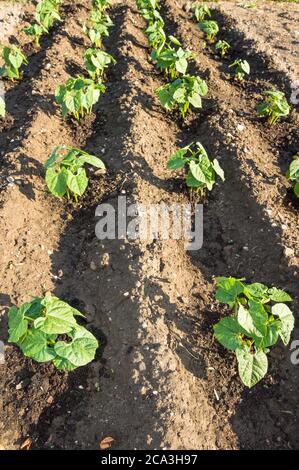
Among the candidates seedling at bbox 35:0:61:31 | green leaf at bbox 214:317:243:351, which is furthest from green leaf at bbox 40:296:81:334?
seedling at bbox 35:0:61:31

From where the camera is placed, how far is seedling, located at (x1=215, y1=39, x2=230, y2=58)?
18.7 feet

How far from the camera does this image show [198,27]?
258 inches

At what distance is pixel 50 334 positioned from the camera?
2627 mm

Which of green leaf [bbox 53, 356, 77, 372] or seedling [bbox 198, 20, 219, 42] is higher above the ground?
seedling [bbox 198, 20, 219, 42]

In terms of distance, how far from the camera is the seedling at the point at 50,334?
2492mm

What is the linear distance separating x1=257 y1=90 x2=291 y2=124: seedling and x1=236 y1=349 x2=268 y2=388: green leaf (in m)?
2.76

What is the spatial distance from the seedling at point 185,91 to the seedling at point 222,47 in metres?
1.69

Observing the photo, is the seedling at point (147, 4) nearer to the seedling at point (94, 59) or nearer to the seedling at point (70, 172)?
the seedling at point (94, 59)

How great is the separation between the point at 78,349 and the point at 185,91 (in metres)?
2.96

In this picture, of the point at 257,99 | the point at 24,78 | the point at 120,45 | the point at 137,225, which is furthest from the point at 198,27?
the point at 137,225

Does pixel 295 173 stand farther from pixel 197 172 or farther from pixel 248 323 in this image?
pixel 248 323

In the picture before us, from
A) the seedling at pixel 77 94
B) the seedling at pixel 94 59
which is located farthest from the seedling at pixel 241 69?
the seedling at pixel 77 94

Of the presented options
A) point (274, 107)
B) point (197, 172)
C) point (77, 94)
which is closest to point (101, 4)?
point (77, 94)

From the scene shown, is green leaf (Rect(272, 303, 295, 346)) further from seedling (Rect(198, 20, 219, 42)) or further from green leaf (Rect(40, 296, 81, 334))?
seedling (Rect(198, 20, 219, 42))
